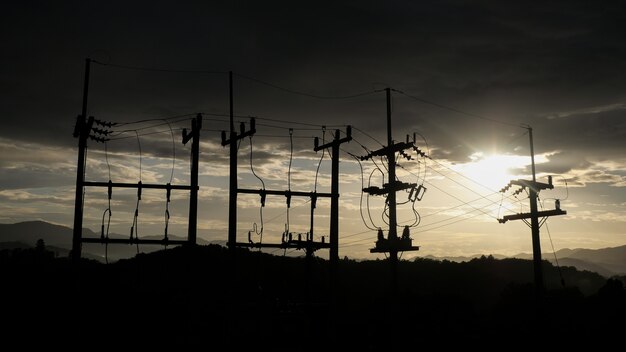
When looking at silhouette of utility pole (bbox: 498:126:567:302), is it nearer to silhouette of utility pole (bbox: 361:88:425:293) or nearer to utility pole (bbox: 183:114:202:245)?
silhouette of utility pole (bbox: 361:88:425:293)

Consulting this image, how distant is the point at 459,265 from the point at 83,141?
3405 inches

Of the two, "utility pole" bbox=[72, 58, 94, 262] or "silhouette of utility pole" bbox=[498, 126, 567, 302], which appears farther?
"silhouette of utility pole" bbox=[498, 126, 567, 302]

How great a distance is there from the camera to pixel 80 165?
76.5ft

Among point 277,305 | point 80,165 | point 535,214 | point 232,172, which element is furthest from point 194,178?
point 535,214

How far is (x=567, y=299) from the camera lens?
2527 inches

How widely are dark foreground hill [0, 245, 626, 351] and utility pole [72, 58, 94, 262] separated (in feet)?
4.16

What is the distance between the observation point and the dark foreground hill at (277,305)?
26.4 meters

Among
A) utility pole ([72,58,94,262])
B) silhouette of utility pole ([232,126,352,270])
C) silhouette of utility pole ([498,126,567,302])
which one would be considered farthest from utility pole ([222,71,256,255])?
silhouette of utility pole ([498,126,567,302])

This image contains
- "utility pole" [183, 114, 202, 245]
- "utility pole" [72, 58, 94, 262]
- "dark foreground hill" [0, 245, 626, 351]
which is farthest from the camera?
"dark foreground hill" [0, 245, 626, 351]

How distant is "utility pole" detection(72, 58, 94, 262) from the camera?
22.6 m

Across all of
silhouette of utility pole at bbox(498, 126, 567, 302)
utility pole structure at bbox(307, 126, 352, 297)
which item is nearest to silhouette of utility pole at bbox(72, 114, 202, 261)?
utility pole structure at bbox(307, 126, 352, 297)

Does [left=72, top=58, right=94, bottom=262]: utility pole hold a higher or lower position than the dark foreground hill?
higher

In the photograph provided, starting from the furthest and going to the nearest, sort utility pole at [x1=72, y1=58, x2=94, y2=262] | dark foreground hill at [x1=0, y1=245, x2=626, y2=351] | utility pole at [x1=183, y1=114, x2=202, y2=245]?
dark foreground hill at [x1=0, y1=245, x2=626, y2=351] < utility pole at [x1=183, y1=114, x2=202, y2=245] < utility pole at [x1=72, y1=58, x2=94, y2=262]

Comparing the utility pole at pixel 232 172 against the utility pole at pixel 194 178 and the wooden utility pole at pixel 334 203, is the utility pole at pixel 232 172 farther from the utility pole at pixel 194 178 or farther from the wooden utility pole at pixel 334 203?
the wooden utility pole at pixel 334 203
